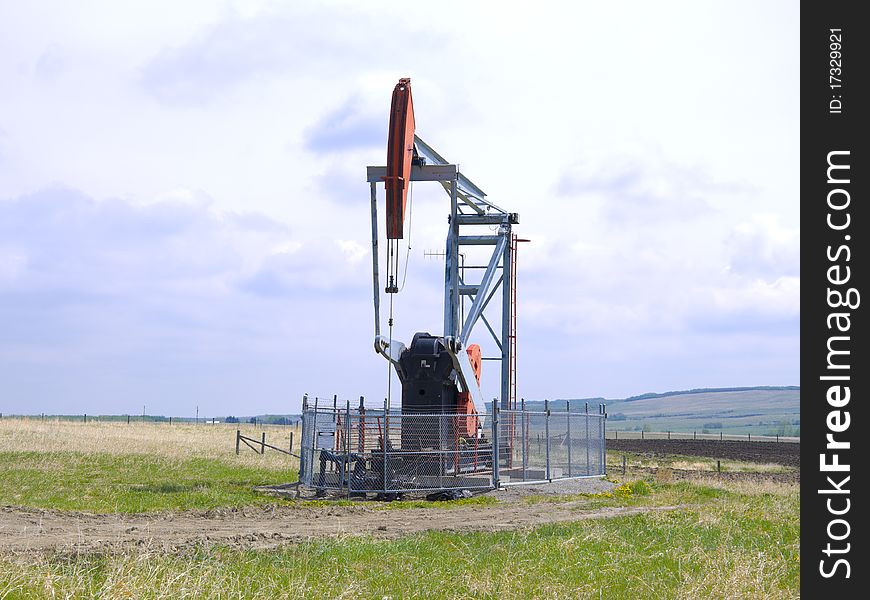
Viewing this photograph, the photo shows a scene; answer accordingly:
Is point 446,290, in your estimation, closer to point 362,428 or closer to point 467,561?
point 362,428

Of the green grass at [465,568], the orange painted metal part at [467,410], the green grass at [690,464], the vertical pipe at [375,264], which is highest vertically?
the vertical pipe at [375,264]

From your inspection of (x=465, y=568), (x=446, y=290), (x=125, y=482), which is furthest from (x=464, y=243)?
(x=465, y=568)

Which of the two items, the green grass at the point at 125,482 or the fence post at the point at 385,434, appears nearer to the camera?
the green grass at the point at 125,482

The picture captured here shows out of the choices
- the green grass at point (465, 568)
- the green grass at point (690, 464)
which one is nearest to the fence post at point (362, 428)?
the green grass at point (465, 568)

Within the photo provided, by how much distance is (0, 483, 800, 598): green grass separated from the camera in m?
9.52

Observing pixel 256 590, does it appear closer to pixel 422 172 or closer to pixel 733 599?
pixel 733 599

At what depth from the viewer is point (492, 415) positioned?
73.9 feet

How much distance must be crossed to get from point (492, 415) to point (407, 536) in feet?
26.3

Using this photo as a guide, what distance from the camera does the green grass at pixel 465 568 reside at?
952 cm

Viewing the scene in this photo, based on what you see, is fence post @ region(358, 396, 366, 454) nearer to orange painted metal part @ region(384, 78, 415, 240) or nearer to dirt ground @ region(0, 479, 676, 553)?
dirt ground @ region(0, 479, 676, 553)

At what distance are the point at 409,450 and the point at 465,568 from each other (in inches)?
426

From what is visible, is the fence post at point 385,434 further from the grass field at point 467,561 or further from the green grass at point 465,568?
the green grass at point 465,568

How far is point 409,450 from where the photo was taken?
21969 millimetres
